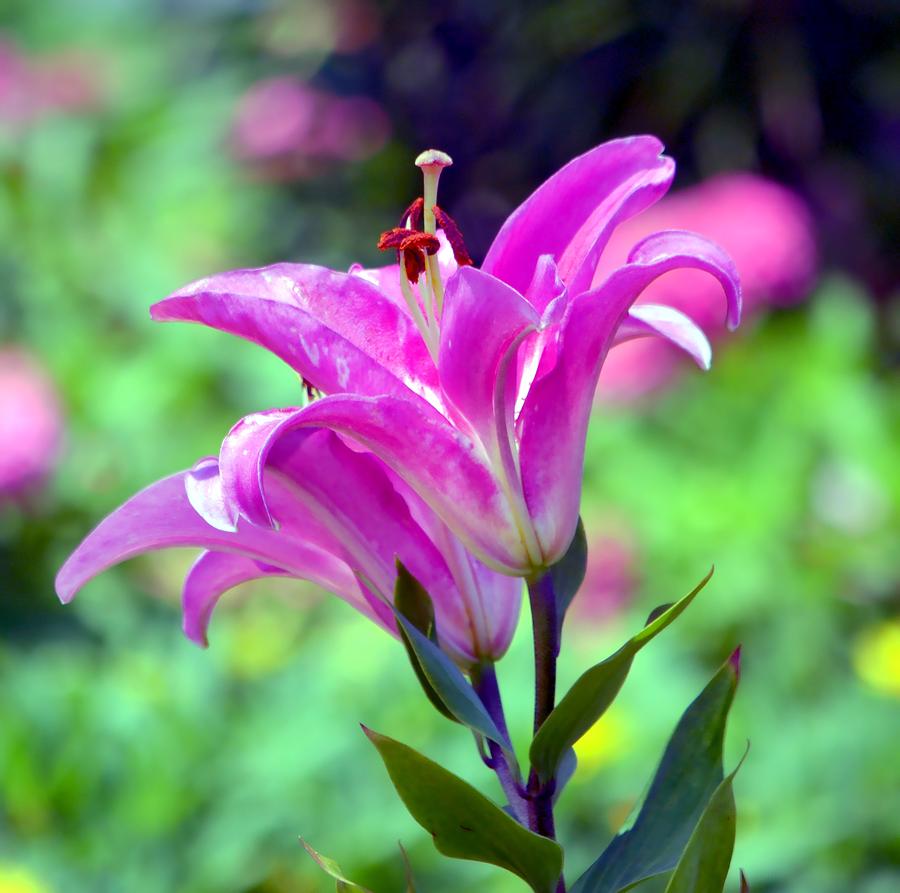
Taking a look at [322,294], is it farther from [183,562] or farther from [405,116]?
[405,116]

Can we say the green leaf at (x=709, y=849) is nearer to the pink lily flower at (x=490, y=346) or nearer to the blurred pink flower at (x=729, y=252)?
the pink lily flower at (x=490, y=346)

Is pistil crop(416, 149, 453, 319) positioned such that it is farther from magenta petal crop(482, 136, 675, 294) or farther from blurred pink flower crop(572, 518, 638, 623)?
blurred pink flower crop(572, 518, 638, 623)

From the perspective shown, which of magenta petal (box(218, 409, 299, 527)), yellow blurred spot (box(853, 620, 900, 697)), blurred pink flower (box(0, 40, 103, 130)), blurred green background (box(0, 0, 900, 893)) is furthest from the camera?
blurred pink flower (box(0, 40, 103, 130))

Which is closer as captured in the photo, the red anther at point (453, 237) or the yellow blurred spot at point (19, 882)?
the red anther at point (453, 237)

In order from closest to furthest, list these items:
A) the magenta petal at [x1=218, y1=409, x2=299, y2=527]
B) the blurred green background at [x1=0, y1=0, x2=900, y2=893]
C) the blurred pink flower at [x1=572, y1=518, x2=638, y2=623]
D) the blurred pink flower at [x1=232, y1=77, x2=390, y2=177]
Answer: the magenta petal at [x1=218, y1=409, x2=299, y2=527] < the blurred green background at [x1=0, y1=0, x2=900, y2=893] < the blurred pink flower at [x1=572, y1=518, x2=638, y2=623] < the blurred pink flower at [x1=232, y1=77, x2=390, y2=177]

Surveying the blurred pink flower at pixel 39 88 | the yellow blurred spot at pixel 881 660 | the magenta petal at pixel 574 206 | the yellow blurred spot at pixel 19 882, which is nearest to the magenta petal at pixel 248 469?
the magenta petal at pixel 574 206

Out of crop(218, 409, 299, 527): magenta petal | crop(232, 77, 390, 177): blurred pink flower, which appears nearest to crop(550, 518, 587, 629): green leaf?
crop(218, 409, 299, 527): magenta petal

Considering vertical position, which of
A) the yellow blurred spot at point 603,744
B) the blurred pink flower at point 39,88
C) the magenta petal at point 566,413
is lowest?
the magenta petal at point 566,413

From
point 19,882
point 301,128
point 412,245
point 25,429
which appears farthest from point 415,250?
point 301,128

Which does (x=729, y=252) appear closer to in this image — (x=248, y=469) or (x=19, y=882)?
(x=19, y=882)
